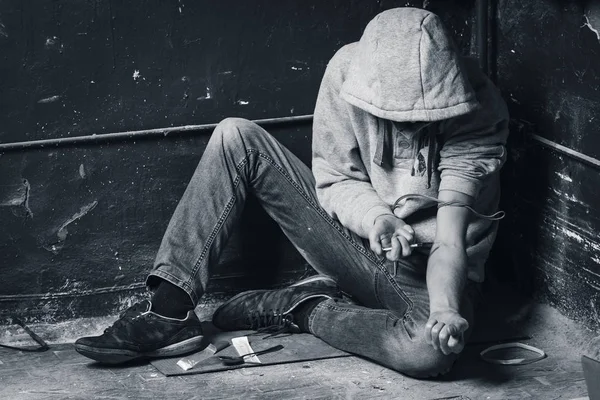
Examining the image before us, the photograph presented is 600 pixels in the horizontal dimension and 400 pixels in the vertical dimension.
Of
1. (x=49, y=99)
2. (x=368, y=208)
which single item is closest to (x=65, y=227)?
(x=49, y=99)

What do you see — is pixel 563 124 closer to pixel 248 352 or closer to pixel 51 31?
pixel 248 352

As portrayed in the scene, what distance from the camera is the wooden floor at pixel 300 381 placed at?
3.30 meters

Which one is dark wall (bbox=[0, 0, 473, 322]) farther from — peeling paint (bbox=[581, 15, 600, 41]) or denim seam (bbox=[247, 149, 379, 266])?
peeling paint (bbox=[581, 15, 600, 41])

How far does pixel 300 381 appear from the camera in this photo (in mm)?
3396

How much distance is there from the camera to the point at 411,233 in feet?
10.7

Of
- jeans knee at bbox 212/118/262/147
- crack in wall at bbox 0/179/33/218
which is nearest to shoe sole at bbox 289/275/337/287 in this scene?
jeans knee at bbox 212/118/262/147

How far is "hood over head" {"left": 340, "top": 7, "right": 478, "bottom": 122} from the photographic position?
3.15m

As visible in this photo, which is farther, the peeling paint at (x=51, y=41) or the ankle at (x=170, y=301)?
the peeling paint at (x=51, y=41)

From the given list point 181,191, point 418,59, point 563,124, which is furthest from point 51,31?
point 563,124

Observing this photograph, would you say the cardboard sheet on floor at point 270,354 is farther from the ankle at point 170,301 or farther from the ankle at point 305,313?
the ankle at point 170,301

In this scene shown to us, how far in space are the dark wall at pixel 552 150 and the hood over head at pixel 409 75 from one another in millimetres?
560

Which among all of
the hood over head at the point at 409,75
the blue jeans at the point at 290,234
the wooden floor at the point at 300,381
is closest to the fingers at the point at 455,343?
the wooden floor at the point at 300,381

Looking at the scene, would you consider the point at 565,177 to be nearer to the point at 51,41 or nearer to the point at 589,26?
the point at 589,26

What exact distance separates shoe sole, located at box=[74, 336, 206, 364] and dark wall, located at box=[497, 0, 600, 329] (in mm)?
A: 1314
